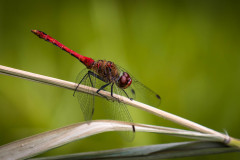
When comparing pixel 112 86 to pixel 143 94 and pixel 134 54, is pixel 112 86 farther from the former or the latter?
pixel 134 54

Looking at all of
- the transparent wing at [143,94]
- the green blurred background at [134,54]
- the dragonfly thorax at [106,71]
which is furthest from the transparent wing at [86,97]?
the green blurred background at [134,54]

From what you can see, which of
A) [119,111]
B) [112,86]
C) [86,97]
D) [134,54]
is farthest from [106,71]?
[134,54]

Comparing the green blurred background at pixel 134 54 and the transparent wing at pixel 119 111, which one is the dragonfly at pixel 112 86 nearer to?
the transparent wing at pixel 119 111

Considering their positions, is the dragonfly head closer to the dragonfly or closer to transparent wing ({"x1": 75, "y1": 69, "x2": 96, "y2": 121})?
the dragonfly

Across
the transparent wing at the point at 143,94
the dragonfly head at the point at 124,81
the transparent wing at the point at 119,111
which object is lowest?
the transparent wing at the point at 119,111

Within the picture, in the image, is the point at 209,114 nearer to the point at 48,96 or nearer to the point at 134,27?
the point at 134,27

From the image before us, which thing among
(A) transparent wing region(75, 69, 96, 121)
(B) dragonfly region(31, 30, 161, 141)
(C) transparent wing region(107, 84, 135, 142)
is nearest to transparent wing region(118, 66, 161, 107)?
(B) dragonfly region(31, 30, 161, 141)

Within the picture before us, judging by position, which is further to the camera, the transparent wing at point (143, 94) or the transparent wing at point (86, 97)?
the transparent wing at point (143, 94)
